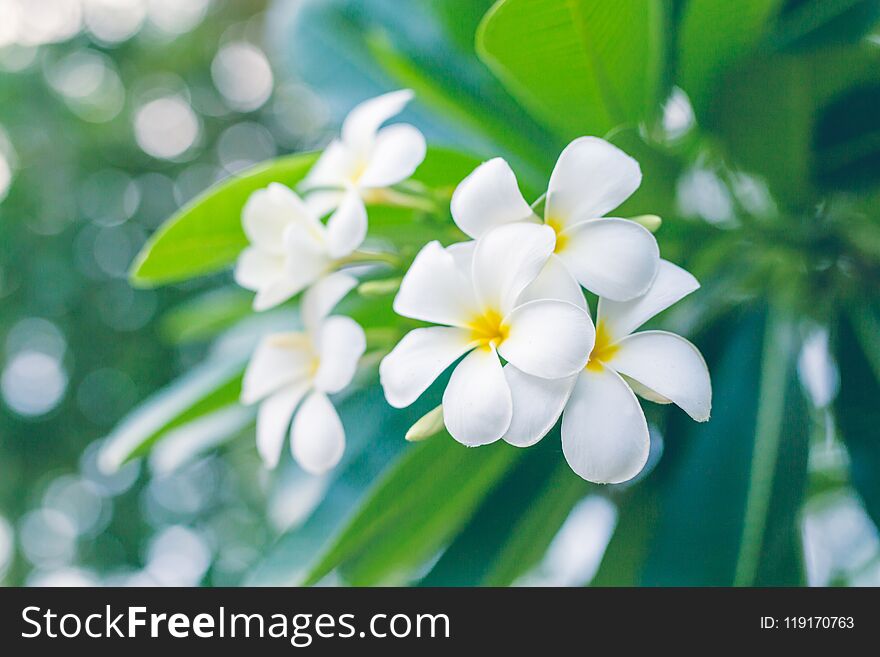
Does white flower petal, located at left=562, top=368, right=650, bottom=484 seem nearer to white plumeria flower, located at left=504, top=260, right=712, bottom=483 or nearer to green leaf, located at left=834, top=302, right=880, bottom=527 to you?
white plumeria flower, located at left=504, top=260, right=712, bottom=483

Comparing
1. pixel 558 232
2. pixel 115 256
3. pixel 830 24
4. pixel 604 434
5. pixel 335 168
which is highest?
pixel 115 256

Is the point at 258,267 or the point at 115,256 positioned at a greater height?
the point at 115,256

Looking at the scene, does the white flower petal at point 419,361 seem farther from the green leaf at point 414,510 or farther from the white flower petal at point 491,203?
the green leaf at point 414,510

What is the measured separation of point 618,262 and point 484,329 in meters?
0.07

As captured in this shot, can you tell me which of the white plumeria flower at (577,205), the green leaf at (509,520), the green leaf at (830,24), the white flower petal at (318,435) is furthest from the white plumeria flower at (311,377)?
the green leaf at (830,24)

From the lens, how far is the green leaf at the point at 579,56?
474mm

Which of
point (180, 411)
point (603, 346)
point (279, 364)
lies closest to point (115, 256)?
point (180, 411)

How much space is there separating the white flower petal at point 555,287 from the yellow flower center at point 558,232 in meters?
0.02

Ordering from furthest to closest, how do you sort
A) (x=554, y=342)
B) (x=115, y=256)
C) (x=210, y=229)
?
(x=115, y=256)
(x=210, y=229)
(x=554, y=342)

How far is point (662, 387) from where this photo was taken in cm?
38

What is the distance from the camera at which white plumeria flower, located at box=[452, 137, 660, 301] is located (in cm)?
39

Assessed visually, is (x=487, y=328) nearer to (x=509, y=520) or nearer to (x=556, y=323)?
(x=556, y=323)

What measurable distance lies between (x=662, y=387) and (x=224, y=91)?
254cm

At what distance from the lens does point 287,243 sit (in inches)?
18.8
